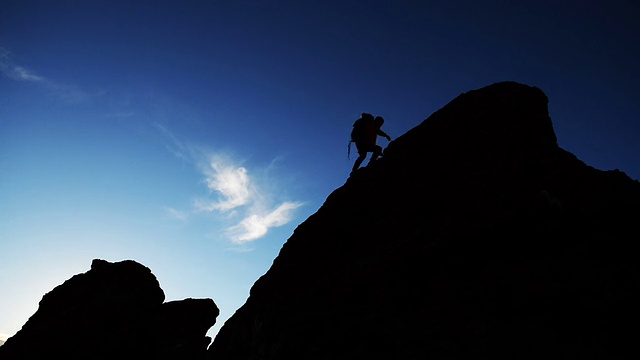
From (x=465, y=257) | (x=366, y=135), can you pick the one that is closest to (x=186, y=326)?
(x=366, y=135)

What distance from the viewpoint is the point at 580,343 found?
7035mm

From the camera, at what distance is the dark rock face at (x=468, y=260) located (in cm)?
749

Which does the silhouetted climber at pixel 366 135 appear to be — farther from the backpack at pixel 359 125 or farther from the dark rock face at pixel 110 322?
the dark rock face at pixel 110 322

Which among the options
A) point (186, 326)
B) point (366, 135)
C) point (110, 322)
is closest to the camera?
point (366, 135)

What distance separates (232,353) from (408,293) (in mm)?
7028

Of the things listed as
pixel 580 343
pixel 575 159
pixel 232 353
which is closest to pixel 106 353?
pixel 232 353

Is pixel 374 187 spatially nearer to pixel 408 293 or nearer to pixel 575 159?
pixel 408 293

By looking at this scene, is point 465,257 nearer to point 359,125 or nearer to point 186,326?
point 359,125

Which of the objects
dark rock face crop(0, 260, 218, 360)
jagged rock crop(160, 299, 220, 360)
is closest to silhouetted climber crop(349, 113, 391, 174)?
jagged rock crop(160, 299, 220, 360)

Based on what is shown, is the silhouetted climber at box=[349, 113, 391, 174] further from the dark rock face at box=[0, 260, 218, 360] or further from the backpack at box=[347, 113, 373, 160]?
the dark rock face at box=[0, 260, 218, 360]

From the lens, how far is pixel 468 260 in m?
9.27

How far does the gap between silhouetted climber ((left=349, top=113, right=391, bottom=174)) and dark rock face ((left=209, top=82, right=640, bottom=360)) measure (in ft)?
10.4

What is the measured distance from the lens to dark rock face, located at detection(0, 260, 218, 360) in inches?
792

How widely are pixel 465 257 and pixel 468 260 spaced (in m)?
0.11
